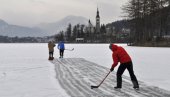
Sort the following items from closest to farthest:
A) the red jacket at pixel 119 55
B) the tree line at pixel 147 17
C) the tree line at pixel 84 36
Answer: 1. the red jacket at pixel 119 55
2. the tree line at pixel 147 17
3. the tree line at pixel 84 36

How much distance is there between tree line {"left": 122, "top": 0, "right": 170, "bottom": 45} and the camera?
7644cm

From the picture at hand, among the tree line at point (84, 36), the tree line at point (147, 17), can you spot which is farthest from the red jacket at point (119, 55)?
the tree line at point (84, 36)

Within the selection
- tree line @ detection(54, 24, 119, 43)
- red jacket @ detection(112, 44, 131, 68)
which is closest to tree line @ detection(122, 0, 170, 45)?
red jacket @ detection(112, 44, 131, 68)

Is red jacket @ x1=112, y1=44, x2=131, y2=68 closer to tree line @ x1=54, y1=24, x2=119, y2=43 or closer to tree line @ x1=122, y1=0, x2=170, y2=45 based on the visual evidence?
tree line @ x1=122, y1=0, x2=170, y2=45

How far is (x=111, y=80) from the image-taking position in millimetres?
14617

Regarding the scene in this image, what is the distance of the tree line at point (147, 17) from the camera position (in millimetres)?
76438

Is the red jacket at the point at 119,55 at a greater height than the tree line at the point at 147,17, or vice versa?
the tree line at the point at 147,17

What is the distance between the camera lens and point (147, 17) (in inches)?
3250

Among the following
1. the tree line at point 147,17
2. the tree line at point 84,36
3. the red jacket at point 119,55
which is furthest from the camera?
the tree line at point 84,36

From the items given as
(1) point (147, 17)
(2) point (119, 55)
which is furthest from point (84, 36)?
(2) point (119, 55)

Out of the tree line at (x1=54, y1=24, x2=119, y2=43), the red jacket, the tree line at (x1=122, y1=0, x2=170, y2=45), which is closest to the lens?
the red jacket

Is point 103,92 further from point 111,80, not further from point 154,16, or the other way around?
point 154,16

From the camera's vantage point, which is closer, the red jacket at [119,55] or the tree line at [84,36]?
the red jacket at [119,55]

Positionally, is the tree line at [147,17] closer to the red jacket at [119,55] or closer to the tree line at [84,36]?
the red jacket at [119,55]
